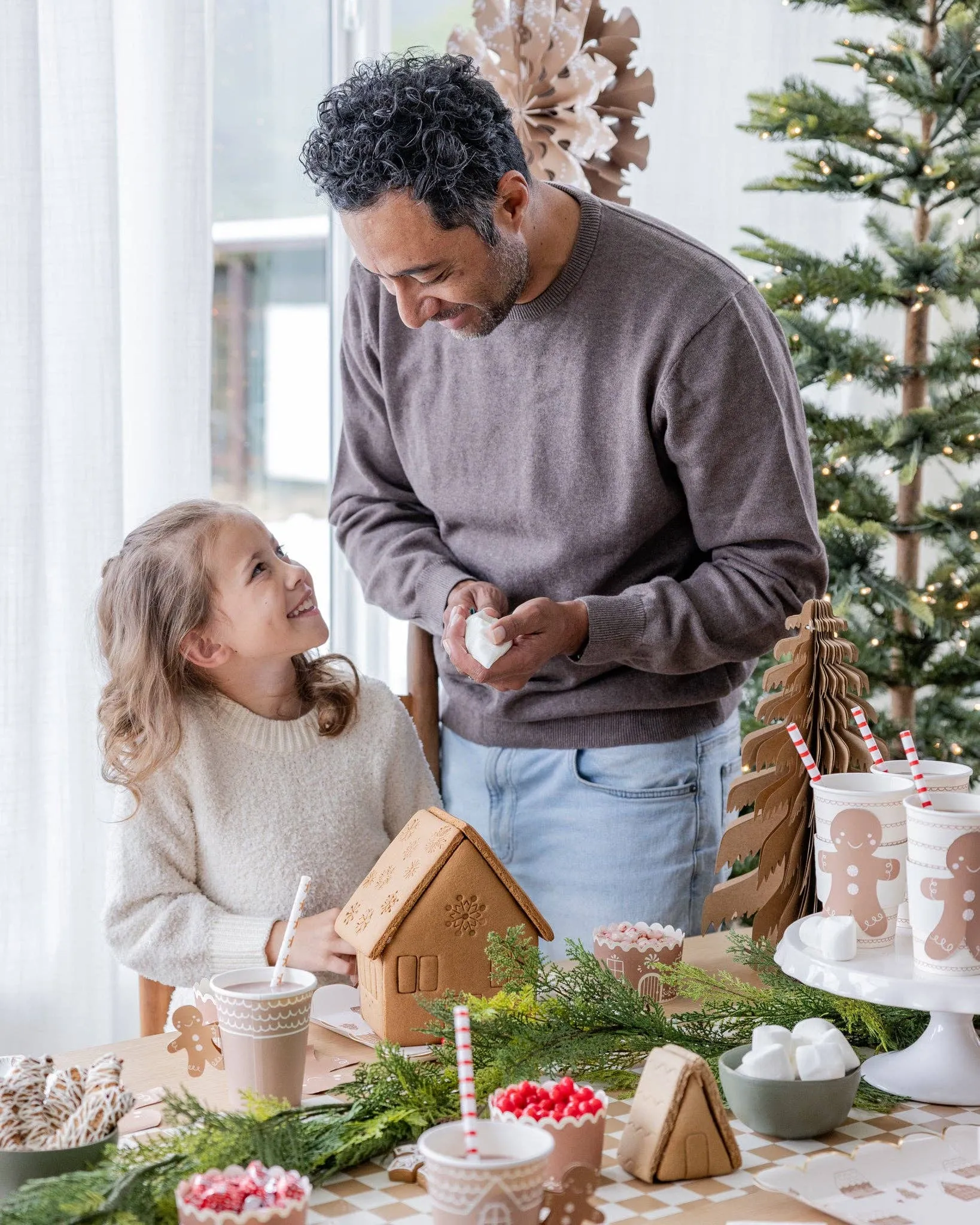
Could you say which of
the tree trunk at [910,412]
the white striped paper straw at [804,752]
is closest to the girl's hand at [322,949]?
the white striped paper straw at [804,752]

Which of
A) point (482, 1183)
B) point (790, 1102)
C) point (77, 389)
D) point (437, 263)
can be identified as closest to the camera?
point (482, 1183)

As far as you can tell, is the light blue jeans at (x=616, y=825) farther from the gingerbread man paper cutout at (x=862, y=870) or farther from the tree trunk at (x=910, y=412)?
the tree trunk at (x=910, y=412)

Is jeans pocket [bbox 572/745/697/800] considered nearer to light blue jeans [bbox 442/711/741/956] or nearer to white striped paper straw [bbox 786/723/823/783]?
light blue jeans [bbox 442/711/741/956]

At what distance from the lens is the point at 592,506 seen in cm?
194

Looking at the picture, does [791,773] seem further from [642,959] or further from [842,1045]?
[842,1045]

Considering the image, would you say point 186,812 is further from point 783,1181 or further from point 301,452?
point 301,452

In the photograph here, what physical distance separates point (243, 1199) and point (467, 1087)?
17 cm

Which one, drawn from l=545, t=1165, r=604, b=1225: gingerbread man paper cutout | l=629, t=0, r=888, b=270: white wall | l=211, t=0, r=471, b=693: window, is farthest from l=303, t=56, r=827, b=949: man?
l=629, t=0, r=888, b=270: white wall

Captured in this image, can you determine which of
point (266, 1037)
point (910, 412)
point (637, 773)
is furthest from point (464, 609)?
point (910, 412)

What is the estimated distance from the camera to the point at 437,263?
5.64 ft

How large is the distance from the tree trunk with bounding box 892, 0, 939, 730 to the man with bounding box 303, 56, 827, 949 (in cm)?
123

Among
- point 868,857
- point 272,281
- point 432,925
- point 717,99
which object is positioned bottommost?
point 432,925

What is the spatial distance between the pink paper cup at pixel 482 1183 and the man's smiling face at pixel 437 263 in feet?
3.64

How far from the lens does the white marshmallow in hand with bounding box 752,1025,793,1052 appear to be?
1158 mm
